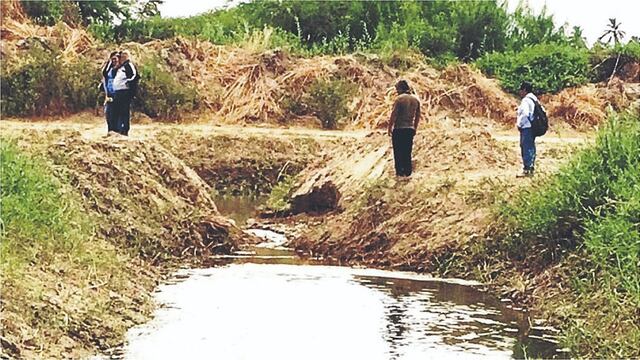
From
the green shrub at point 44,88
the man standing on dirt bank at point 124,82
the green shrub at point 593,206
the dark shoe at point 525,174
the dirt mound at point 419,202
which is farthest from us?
the green shrub at point 44,88

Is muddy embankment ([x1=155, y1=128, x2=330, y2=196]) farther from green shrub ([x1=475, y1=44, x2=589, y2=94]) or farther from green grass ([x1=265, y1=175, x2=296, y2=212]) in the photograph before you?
green shrub ([x1=475, y1=44, x2=589, y2=94])

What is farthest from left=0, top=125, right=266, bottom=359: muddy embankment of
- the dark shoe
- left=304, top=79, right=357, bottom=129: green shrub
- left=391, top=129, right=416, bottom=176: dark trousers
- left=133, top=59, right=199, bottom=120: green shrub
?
left=304, top=79, right=357, bottom=129: green shrub

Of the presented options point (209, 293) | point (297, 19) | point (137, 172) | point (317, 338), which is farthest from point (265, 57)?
point (317, 338)

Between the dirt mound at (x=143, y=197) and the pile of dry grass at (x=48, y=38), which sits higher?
the pile of dry grass at (x=48, y=38)

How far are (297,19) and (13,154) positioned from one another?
27045 mm

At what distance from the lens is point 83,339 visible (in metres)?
9.54

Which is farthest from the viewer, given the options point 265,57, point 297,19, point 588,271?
point 297,19

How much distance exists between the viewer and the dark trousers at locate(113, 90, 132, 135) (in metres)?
16.1

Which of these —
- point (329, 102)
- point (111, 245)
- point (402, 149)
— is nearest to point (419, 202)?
point (402, 149)

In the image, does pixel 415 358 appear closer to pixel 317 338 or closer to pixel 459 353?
pixel 459 353

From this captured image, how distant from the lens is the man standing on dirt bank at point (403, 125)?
52.2ft

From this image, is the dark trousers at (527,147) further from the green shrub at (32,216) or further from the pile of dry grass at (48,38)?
the pile of dry grass at (48,38)

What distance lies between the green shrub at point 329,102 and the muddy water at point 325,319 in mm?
16103

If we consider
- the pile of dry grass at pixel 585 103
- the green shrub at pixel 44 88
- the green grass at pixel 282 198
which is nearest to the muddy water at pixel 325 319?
the green grass at pixel 282 198
